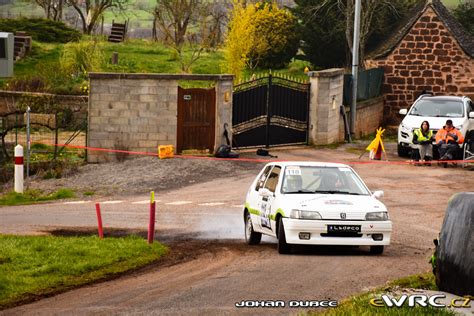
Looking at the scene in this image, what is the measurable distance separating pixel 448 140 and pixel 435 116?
280 cm

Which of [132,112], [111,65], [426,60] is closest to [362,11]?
[426,60]

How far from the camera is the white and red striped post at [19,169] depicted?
28594 mm

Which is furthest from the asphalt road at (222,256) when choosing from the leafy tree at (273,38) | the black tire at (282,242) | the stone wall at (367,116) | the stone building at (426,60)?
the leafy tree at (273,38)

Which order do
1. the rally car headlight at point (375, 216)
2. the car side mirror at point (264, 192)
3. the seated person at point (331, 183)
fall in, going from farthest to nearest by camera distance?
the car side mirror at point (264, 192) < the seated person at point (331, 183) < the rally car headlight at point (375, 216)

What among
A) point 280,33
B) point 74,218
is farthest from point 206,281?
point 280,33

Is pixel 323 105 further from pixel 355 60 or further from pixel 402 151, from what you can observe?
pixel 355 60

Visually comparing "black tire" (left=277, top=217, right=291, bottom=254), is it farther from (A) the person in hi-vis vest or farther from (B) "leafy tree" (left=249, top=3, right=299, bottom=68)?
(B) "leafy tree" (left=249, top=3, right=299, bottom=68)

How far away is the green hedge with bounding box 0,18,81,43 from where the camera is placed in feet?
193

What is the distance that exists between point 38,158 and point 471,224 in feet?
75.8

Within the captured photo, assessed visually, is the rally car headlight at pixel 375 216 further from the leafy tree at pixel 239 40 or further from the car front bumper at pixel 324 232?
the leafy tree at pixel 239 40

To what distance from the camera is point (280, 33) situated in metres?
54.4

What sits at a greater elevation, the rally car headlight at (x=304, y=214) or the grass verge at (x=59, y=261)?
the rally car headlight at (x=304, y=214)

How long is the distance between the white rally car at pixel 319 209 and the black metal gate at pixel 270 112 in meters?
16.5

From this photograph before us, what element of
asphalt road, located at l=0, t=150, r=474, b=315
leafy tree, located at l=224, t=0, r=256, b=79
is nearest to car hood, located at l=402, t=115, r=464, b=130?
asphalt road, located at l=0, t=150, r=474, b=315
